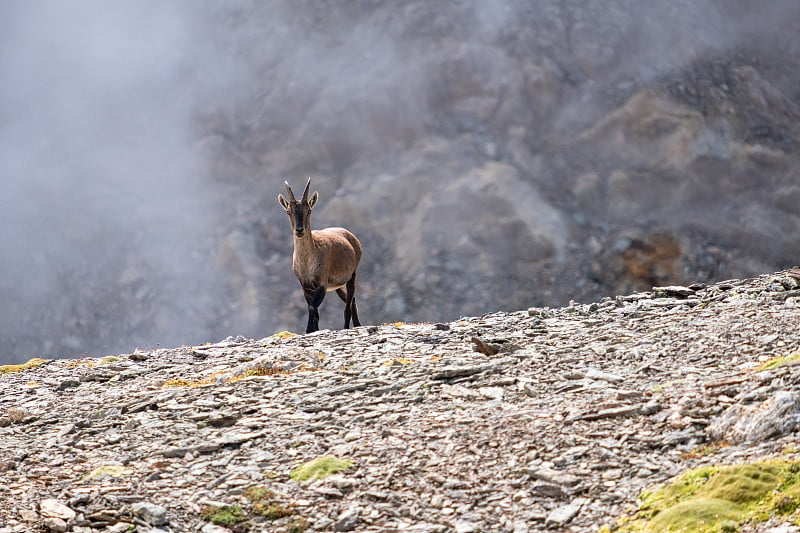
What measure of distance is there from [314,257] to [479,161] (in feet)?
61.4

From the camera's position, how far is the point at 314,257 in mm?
21688

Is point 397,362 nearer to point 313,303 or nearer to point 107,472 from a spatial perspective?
point 107,472

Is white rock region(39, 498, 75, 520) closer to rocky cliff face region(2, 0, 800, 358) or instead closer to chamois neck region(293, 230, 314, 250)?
chamois neck region(293, 230, 314, 250)

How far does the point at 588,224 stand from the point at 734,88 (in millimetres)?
10125

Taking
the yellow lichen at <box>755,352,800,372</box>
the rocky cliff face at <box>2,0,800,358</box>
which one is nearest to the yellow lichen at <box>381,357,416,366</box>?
the yellow lichen at <box>755,352,800,372</box>

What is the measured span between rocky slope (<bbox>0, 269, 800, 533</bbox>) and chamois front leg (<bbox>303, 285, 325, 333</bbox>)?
589 cm

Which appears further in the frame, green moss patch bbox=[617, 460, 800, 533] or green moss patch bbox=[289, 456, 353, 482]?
green moss patch bbox=[289, 456, 353, 482]

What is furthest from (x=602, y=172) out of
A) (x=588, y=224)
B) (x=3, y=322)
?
(x=3, y=322)

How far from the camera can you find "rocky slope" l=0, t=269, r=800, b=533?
25.2 ft

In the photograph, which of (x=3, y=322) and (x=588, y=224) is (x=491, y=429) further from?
(x=3, y=322)

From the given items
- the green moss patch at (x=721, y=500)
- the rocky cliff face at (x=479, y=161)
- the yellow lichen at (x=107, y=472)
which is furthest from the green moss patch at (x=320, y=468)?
the rocky cliff face at (x=479, y=161)

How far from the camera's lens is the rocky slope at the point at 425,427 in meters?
7.70

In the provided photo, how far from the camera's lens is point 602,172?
3894cm

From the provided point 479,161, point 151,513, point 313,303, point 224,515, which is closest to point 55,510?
point 151,513
